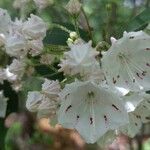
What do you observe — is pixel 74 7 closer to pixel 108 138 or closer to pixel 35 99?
pixel 35 99

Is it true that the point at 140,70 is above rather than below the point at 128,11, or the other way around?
below

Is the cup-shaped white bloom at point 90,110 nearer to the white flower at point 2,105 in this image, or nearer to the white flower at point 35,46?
the white flower at point 35,46

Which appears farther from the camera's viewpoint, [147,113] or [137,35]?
[147,113]

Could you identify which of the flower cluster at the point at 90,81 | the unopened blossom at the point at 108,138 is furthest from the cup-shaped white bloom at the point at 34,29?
the unopened blossom at the point at 108,138

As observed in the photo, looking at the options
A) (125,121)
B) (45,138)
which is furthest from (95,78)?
(45,138)

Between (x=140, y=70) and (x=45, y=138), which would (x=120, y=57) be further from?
(x=45, y=138)

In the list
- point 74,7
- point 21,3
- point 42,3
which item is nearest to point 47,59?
point 74,7
